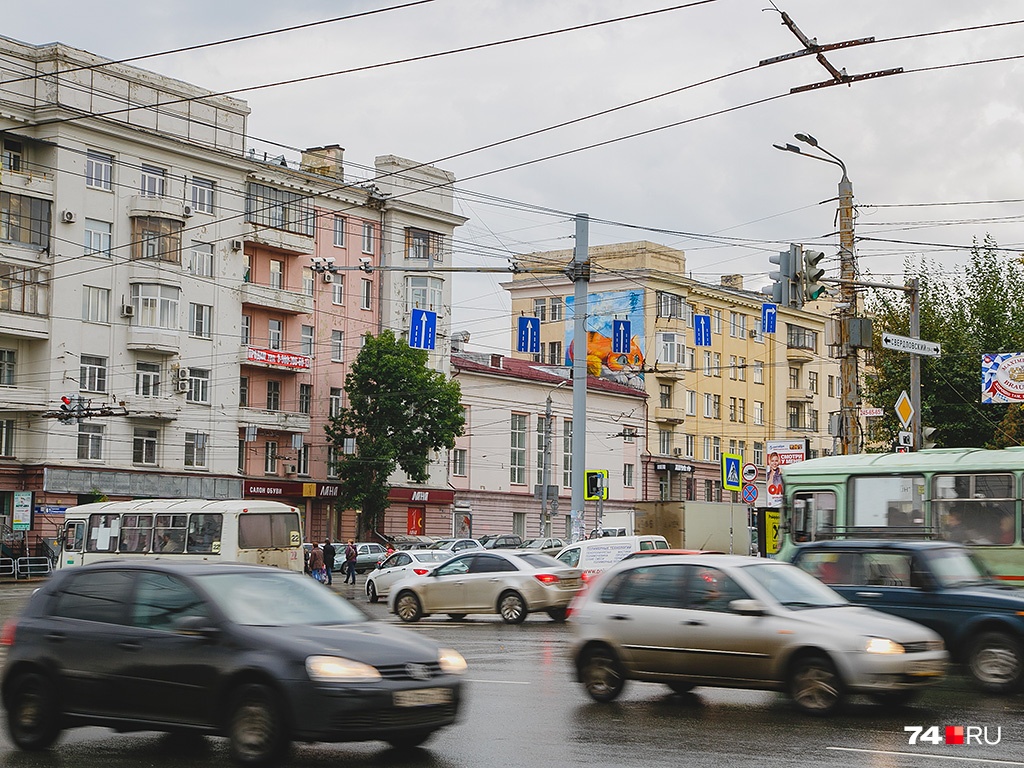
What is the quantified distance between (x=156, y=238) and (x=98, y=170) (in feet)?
12.0

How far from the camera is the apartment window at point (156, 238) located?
58.1 metres

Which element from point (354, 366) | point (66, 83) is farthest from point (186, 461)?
point (66, 83)

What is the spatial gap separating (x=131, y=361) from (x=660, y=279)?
1460 inches

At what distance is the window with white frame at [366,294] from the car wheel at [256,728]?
60.7m

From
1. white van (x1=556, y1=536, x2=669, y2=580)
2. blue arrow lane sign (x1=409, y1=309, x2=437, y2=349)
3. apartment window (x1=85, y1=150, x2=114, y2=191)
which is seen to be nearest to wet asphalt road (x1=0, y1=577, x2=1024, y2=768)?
white van (x1=556, y1=536, x2=669, y2=580)

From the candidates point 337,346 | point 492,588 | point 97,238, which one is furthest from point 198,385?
point 492,588

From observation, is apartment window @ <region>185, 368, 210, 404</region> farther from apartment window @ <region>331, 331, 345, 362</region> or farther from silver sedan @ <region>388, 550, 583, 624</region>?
silver sedan @ <region>388, 550, 583, 624</region>

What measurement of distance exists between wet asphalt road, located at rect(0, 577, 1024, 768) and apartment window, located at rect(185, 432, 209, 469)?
4620 centimetres

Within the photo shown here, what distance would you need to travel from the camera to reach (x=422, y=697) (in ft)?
33.3

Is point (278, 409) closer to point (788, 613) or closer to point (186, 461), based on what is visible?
point (186, 461)

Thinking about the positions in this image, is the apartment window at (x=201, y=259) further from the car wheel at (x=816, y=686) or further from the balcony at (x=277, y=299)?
the car wheel at (x=816, y=686)

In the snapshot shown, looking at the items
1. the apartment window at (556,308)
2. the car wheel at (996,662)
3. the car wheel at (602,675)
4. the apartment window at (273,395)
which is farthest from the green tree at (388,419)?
the car wheel at (602,675)

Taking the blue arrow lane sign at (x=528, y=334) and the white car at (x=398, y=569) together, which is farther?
the blue arrow lane sign at (x=528, y=334)

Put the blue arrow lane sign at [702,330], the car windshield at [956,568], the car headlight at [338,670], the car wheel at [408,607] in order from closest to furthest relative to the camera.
A: 1. the car headlight at [338,670]
2. the car windshield at [956,568]
3. the car wheel at [408,607]
4. the blue arrow lane sign at [702,330]
